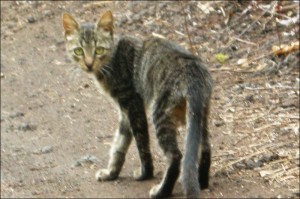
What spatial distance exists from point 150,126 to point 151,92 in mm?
1459

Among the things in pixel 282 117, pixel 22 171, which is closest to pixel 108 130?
pixel 22 171

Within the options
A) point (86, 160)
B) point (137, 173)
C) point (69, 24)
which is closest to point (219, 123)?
point (137, 173)

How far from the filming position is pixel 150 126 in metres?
8.47

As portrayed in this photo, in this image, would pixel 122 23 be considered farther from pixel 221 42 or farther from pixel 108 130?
pixel 108 130

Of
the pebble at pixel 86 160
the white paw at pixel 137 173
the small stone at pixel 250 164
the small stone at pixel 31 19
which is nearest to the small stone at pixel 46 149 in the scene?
the pebble at pixel 86 160

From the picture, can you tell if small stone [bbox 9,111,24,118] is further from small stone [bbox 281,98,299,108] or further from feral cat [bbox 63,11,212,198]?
small stone [bbox 281,98,299,108]

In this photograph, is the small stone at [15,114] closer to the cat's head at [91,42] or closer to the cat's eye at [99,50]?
the cat's head at [91,42]

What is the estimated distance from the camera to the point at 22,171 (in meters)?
8.23

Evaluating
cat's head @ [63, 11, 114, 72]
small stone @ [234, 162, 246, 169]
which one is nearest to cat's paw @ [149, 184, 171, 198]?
small stone @ [234, 162, 246, 169]

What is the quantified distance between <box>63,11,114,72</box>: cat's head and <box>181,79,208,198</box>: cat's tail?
1.12 metres

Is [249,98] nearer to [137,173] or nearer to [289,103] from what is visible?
[289,103]

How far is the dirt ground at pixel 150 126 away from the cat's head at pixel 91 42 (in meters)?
1.11

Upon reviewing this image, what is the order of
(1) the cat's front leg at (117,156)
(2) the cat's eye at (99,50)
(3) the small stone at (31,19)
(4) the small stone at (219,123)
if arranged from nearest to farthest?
(2) the cat's eye at (99,50)
(1) the cat's front leg at (117,156)
(4) the small stone at (219,123)
(3) the small stone at (31,19)

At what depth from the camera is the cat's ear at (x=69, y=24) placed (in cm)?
751
